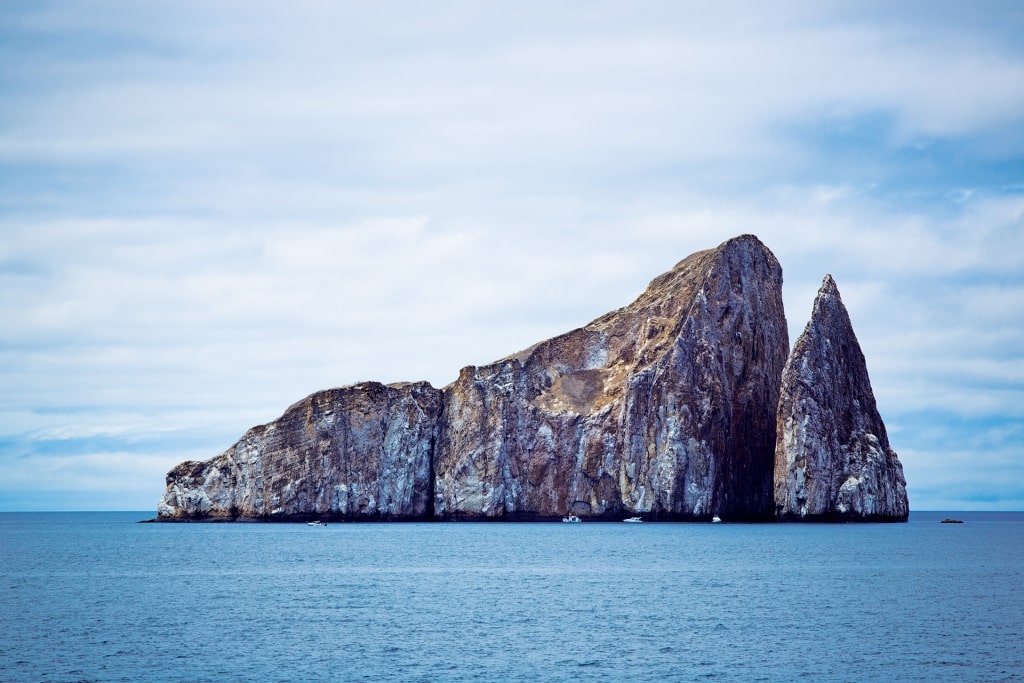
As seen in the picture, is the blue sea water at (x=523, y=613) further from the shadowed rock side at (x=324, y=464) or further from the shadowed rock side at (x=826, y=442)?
the shadowed rock side at (x=324, y=464)

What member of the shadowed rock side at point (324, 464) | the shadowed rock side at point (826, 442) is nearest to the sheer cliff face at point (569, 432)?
the shadowed rock side at point (324, 464)

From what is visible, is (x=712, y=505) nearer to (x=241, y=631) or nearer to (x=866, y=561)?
(x=866, y=561)

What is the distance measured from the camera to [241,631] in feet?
169

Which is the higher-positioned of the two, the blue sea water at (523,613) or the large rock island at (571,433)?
the large rock island at (571,433)

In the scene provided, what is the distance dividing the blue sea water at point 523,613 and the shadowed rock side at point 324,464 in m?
34.6

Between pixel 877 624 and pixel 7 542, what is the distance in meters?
104

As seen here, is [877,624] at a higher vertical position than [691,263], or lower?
lower

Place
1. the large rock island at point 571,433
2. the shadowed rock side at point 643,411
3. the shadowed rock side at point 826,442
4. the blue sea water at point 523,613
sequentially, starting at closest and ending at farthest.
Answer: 1. the blue sea water at point 523,613
2. the shadowed rock side at point 826,442
3. the shadowed rock side at point 643,411
4. the large rock island at point 571,433

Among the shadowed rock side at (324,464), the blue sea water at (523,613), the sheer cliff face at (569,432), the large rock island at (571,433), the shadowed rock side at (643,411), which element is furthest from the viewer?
the shadowed rock side at (324,464)

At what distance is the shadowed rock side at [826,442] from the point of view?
11969 centimetres

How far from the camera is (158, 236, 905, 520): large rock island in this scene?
130 m

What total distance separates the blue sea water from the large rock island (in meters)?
28.6

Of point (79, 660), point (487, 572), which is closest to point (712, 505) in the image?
point (487, 572)

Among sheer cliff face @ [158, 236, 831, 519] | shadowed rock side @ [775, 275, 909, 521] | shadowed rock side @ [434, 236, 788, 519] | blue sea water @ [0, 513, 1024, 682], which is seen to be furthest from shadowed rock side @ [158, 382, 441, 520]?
shadowed rock side @ [775, 275, 909, 521]
